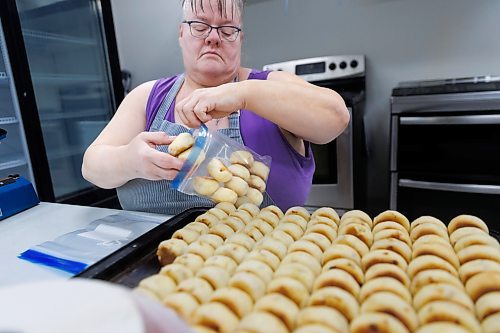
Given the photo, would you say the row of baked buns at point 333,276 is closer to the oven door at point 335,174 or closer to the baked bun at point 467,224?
the baked bun at point 467,224

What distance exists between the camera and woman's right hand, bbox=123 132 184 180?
742 millimetres

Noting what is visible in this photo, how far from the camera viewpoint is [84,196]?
2508 mm

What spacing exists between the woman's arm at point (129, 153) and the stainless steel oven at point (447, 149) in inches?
44.8

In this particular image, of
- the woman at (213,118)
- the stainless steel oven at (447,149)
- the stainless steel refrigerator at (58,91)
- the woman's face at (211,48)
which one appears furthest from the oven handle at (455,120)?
the stainless steel refrigerator at (58,91)

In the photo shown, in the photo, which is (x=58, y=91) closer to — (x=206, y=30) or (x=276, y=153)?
(x=206, y=30)

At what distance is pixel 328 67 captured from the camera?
2121 mm

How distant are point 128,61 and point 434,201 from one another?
8.21 feet

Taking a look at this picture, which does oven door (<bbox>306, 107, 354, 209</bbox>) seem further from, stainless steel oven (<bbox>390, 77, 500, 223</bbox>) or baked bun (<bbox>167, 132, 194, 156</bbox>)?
baked bun (<bbox>167, 132, 194, 156</bbox>)

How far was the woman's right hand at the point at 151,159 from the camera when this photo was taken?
74 cm

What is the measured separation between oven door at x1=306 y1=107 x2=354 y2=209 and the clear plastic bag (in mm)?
1102

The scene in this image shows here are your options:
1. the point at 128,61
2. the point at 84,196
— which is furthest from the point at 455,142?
the point at 128,61

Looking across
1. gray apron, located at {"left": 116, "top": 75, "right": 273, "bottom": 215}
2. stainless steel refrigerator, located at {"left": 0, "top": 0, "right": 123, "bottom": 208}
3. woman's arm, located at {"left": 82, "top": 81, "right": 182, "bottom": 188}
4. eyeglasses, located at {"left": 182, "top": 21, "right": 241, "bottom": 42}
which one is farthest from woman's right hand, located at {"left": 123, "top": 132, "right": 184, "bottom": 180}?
stainless steel refrigerator, located at {"left": 0, "top": 0, "right": 123, "bottom": 208}

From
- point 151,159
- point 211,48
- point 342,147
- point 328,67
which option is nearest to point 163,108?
point 211,48

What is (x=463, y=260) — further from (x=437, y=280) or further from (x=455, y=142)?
(x=455, y=142)
